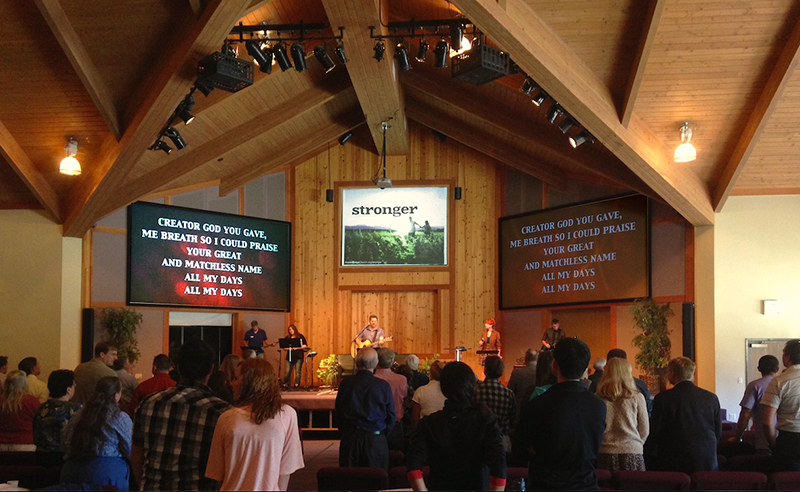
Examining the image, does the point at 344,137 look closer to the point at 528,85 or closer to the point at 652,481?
the point at 528,85

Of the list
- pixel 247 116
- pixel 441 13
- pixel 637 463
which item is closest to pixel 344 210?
pixel 247 116

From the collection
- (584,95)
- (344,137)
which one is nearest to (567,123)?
(584,95)

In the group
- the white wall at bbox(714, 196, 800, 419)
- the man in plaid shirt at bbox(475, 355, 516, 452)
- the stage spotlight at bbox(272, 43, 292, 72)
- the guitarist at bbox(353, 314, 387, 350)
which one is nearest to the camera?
the man in plaid shirt at bbox(475, 355, 516, 452)

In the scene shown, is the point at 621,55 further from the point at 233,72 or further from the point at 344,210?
the point at 344,210

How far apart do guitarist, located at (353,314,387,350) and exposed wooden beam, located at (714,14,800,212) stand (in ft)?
20.5

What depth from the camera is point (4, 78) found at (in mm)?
8320

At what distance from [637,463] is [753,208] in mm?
6822

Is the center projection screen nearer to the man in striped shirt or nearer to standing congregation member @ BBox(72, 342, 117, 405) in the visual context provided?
the man in striped shirt

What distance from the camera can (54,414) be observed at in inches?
179

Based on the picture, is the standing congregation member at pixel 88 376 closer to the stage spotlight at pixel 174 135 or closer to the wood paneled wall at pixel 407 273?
the stage spotlight at pixel 174 135

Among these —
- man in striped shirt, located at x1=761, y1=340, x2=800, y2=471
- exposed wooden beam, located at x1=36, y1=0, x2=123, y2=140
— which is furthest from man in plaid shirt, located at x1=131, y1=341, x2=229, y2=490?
exposed wooden beam, located at x1=36, y1=0, x2=123, y2=140

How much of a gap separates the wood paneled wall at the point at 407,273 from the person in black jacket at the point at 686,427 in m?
9.79

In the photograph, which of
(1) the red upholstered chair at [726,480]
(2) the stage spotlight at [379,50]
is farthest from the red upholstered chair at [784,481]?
(2) the stage spotlight at [379,50]

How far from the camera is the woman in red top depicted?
16.8ft
